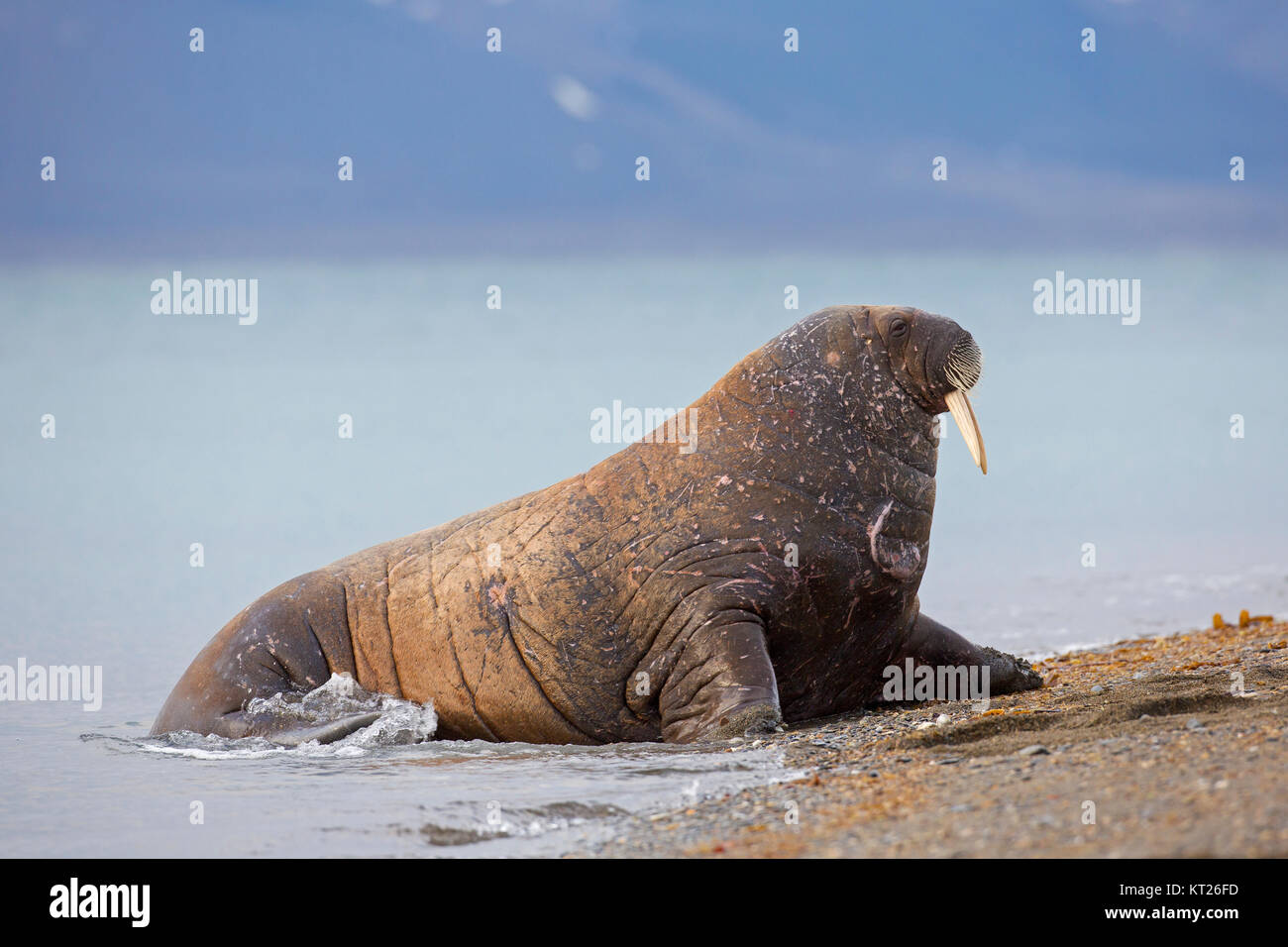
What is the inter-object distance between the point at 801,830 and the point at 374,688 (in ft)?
13.7

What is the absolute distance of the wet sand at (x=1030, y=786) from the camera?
3459 millimetres

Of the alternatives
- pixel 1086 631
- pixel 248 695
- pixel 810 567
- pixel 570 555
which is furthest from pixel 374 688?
pixel 1086 631

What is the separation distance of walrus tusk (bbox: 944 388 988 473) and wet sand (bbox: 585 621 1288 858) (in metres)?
1.34

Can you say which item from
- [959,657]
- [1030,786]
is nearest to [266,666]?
[959,657]

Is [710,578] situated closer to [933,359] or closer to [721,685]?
[721,685]

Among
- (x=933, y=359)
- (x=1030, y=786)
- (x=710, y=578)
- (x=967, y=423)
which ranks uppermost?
(x=933, y=359)

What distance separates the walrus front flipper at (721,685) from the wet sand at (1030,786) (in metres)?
0.19

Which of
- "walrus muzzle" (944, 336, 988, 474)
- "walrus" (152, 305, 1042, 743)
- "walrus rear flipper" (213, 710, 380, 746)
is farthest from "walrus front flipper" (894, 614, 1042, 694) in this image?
"walrus rear flipper" (213, 710, 380, 746)

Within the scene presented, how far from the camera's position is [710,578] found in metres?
6.75

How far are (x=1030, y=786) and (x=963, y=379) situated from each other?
326cm

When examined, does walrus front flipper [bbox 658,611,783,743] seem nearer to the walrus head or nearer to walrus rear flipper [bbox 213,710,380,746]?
the walrus head

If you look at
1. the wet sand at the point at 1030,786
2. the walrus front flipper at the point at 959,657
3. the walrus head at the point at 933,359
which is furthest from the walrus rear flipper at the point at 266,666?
the walrus head at the point at 933,359

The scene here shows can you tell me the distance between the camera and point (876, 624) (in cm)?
713

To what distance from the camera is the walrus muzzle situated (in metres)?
6.87
